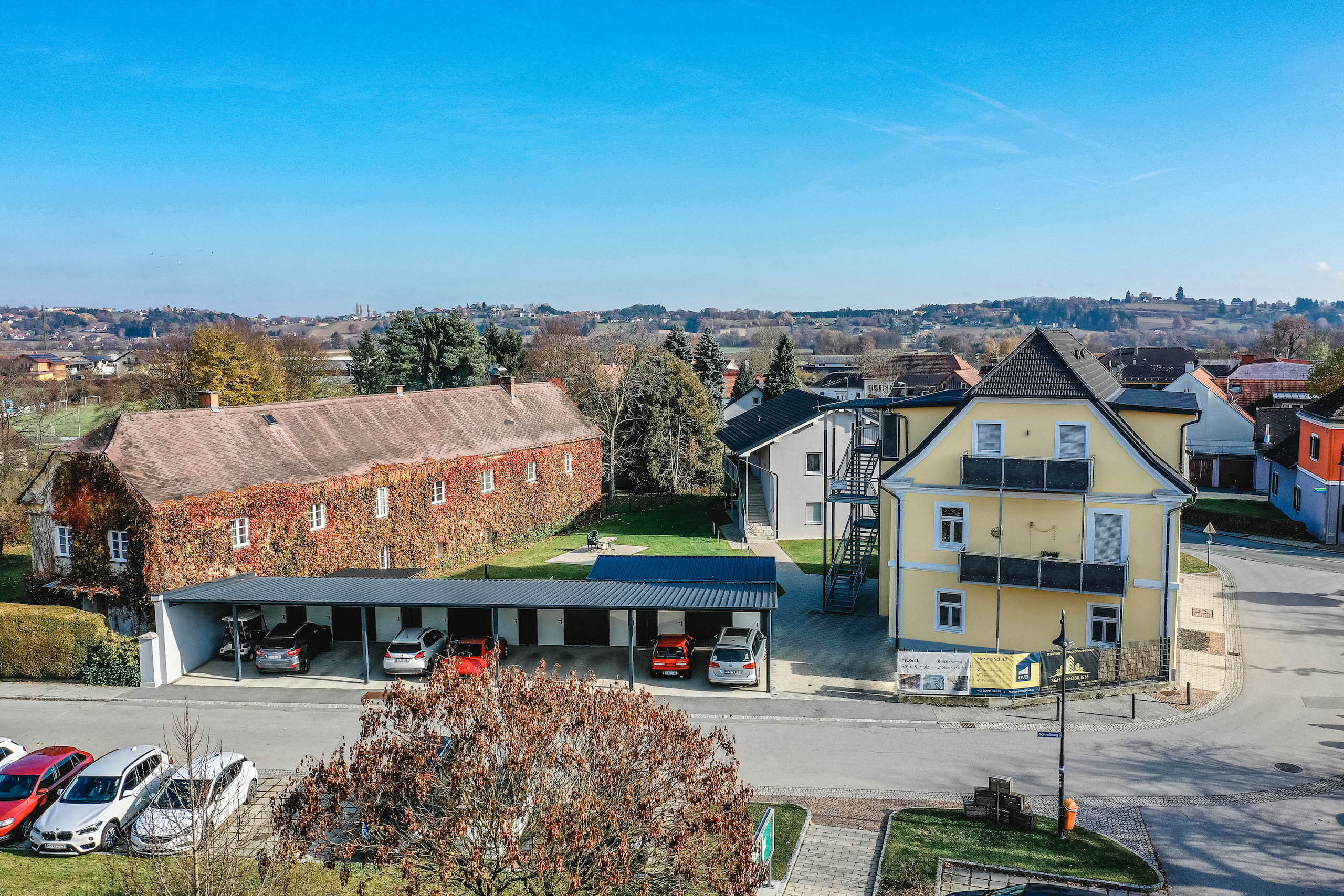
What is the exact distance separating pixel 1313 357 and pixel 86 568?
119m

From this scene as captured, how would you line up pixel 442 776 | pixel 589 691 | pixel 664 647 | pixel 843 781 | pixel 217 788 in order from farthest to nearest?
pixel 664 647, pixel 843 781, pixel 217 788, pixel 589 691, pixel 442 776

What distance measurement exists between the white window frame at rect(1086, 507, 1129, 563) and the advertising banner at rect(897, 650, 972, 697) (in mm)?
5290

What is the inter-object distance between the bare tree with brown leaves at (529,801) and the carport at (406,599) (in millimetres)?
13762

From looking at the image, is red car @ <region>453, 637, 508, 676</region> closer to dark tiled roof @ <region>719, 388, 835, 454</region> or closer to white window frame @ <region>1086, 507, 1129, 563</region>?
white window frame @ <region>1086, 507, 1129, 563</region>

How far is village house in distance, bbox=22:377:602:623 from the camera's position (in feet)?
93.2

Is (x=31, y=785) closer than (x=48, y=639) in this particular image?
Yes

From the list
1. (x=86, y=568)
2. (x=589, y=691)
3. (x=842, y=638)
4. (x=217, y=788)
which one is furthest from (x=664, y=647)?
(x=86, y=568)

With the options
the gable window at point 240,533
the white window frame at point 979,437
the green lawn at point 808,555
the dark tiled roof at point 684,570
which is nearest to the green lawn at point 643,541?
the green lawn at point 808,555

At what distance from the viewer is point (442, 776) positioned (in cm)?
1124

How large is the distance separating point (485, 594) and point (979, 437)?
16.5 meters

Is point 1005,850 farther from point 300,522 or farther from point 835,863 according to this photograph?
point 300,522

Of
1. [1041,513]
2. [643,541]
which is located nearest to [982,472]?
[1041,513]

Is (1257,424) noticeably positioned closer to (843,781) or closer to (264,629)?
(843,781)

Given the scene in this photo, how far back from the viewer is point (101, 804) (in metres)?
17.9
